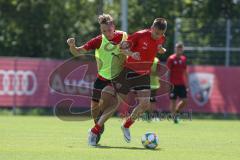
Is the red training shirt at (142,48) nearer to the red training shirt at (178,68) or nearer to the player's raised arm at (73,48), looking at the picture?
the player's raised arm at (73,48)

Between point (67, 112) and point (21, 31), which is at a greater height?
point (21, 31)

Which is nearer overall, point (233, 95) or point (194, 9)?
point (233, 95)

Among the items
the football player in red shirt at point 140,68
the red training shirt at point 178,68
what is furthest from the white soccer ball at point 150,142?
the red training shirt at point 178,68

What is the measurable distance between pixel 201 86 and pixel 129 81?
12201 millimetres

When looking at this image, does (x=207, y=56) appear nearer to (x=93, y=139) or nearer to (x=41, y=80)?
(x=41, y=80)

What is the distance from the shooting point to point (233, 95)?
26.1 meters

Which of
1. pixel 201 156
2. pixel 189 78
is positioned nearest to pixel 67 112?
pixel 189 78

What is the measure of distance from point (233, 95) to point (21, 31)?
35.7 feet

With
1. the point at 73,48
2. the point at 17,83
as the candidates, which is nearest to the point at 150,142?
the point at 73,48

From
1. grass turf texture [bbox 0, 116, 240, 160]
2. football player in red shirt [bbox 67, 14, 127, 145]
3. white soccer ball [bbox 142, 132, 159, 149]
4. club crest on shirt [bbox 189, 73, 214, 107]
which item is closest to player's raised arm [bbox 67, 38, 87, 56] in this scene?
football player in red shirt [bbox 67, 14, 127, 145]

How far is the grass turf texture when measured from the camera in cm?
1155

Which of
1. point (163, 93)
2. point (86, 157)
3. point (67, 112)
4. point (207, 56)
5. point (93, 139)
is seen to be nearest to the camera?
point (86, 157)

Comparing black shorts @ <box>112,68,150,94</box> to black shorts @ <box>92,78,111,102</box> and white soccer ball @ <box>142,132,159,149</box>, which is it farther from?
white soccer ball @ <box>142,132,159,149</box>

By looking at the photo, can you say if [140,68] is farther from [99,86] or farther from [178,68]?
[178,68]
